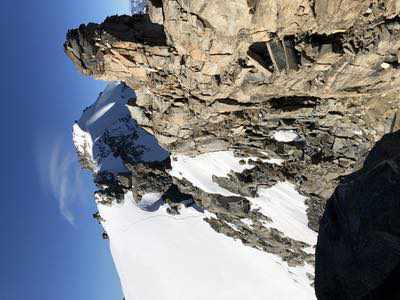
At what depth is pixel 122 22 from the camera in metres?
19.6

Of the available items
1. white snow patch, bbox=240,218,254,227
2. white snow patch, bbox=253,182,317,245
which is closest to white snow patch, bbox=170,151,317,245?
white snow patch, bbox=253,182,317,245

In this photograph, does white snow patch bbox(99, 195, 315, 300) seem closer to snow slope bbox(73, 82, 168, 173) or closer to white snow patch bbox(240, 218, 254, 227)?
white snow patch bbox(240, 218, 254, 227)

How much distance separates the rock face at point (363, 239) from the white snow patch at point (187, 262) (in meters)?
24.1

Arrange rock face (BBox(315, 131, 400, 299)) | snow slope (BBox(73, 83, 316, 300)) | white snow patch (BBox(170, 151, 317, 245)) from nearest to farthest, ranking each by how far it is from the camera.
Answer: rock face (BBox(315, 131, 400, 299)), white snow patch (BBox(170, 151, 317, 245)), snow slope (BBox(73, 83, 316, 300))

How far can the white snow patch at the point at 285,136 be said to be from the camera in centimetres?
2403

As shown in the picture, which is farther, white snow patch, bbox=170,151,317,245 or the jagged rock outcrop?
white snow patch, bbox=170,151,317,245

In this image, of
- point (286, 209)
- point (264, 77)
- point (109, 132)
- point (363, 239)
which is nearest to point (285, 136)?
point (264, 77)

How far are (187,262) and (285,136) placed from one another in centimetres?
2260

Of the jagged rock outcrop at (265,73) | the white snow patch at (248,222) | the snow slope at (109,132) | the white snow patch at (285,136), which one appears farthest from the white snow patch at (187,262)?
the white snow patch at (285,136)

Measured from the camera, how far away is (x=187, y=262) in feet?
136

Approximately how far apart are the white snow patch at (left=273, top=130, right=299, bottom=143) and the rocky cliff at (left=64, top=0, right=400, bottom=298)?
7 centimetres

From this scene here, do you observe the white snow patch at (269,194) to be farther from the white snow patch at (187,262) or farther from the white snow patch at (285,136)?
the white snow patch at (187,262)

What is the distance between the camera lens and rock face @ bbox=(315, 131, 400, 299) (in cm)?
898

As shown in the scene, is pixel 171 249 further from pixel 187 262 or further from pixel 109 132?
pixel 109 132
